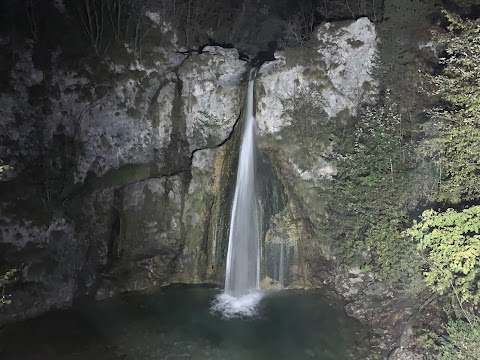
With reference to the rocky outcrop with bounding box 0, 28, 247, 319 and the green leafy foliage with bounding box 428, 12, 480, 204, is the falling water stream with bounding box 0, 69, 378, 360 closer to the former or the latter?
the rocky outcrop with bounding box 0, 28, 247, 319

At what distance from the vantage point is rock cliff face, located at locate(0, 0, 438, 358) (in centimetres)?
1619

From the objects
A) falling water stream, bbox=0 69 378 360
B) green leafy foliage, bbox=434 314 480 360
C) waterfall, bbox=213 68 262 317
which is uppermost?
waterfall, bbox=213 68 262 317

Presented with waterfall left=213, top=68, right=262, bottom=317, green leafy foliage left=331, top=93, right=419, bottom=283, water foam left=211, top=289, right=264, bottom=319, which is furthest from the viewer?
waterfall left=213, top=68, right=262, bottom=317

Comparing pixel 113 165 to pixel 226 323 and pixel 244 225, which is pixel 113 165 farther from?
pixel 226 323

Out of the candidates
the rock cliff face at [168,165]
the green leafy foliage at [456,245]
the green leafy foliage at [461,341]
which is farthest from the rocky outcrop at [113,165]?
the green leafy foliage at [461,341]

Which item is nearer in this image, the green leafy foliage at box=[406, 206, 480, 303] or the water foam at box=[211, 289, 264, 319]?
the green leafy foliage at box=[406, 206, 480, 303]

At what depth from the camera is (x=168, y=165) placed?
18.7 meters

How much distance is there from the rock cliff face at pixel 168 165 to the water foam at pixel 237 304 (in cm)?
99

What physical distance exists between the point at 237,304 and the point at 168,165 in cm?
765

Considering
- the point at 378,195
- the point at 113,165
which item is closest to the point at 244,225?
the point at 378,195

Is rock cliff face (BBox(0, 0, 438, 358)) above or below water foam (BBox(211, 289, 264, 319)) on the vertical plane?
above

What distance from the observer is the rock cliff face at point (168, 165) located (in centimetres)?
1619

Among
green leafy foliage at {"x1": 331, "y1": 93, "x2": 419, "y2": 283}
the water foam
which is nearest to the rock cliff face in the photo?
the water foam

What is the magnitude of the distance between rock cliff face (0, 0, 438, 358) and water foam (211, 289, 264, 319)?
988 mm
